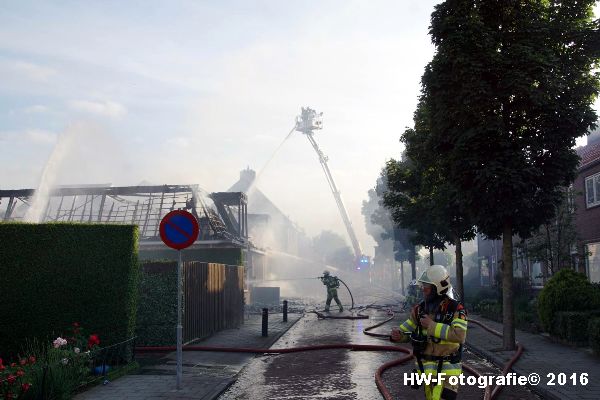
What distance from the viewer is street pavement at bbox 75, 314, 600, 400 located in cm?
830

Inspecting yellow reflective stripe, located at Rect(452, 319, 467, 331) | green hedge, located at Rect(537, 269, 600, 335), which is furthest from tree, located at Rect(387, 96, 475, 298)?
yellow reflective stripe, located at Rect(452, 319, 467, 331)

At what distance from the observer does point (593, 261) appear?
2084 cm

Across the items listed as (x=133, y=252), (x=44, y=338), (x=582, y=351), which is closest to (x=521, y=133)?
(x=582, y=351)

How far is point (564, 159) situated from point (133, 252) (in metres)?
9.95

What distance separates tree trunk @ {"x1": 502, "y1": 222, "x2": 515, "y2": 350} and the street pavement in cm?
40

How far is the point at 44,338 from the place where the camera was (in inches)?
404

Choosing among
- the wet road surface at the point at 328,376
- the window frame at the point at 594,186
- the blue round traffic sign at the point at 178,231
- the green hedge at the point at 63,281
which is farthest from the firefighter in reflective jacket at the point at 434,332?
the window frame at the point at 594,186

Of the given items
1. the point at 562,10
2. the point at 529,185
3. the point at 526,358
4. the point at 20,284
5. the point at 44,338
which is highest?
the point at 562,10

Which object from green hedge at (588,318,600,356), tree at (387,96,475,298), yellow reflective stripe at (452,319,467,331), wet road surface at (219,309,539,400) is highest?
tree at (387,96,475,298)

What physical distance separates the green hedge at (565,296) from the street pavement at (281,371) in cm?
66

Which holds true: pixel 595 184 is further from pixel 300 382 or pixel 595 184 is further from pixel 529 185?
pixel 300 382

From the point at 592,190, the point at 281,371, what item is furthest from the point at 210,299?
the point at 592,190

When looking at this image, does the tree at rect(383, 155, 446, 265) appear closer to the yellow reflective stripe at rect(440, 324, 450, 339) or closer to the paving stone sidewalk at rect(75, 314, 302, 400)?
the paving stone sidewalk at rect(75, 314, 302, 400)

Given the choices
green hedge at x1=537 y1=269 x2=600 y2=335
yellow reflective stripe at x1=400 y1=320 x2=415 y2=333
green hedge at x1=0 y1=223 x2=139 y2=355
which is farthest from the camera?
green hedge at x1=537 y1=269 x2=600 y2=335
